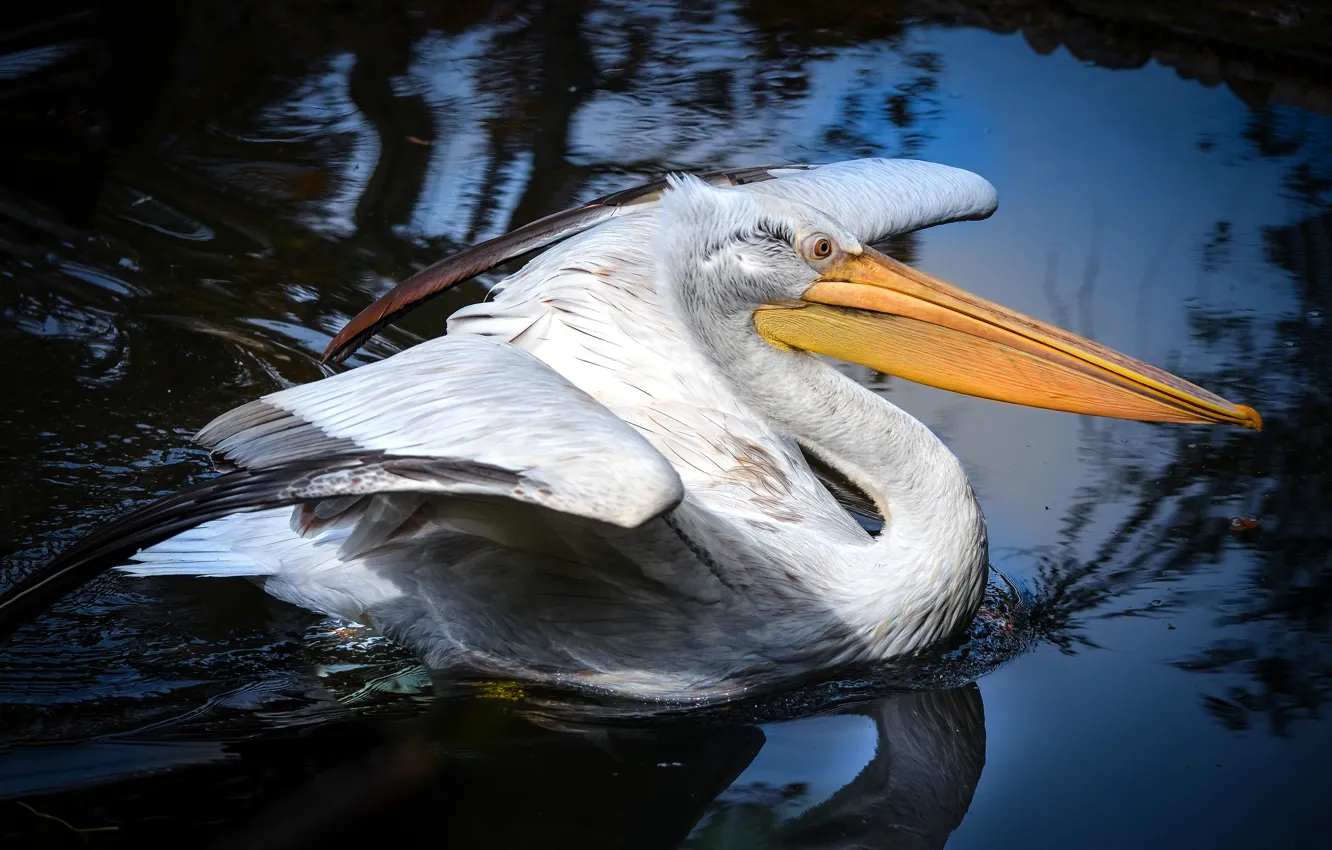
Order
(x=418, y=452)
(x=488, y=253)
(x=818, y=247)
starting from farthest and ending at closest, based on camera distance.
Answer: (x=488, y=253), (x=818, y=247), (x=418, y=452)

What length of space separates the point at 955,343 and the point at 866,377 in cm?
144

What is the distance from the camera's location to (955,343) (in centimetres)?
319

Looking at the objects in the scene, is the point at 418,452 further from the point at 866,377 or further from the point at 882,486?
the point at 866,377

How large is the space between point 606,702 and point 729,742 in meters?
0.34

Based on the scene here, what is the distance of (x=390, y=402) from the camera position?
8.57 feet

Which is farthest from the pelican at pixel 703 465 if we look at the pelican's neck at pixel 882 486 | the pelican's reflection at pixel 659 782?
the pelican's reflection at pixel 659 782

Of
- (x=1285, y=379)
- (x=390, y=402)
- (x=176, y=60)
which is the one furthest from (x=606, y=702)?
(x=176, y=60)

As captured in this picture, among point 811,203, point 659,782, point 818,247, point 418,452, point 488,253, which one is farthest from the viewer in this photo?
point 488,253

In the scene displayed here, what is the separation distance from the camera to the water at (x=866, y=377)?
2730 mm

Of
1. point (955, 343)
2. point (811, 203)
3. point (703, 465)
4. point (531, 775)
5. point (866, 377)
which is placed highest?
point (811, 203)

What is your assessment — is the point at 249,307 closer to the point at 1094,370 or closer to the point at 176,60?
the point at 176,60

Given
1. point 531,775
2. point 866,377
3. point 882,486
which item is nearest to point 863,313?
point 882,486

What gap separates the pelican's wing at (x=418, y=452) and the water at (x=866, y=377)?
2.03 feet

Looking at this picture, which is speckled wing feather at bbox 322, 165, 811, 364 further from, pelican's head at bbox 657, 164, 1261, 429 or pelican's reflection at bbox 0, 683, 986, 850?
pelican's reflection at bbox 0, 683, 986, 850
